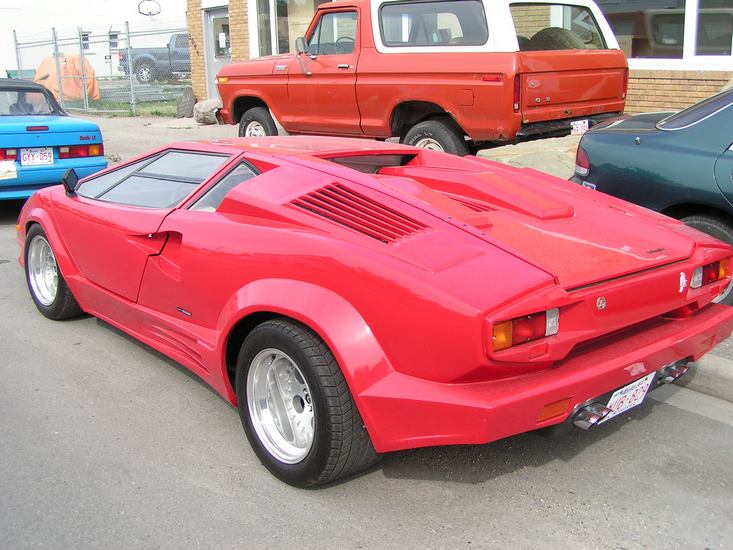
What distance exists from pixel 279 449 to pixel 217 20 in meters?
15.0

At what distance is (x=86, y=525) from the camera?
296 cm

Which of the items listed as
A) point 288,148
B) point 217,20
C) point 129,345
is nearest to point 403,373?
point 288,148

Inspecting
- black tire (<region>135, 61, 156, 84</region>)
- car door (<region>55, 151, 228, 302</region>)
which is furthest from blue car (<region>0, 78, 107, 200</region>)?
black tire (<region>135, 61, 156, 84</region>)

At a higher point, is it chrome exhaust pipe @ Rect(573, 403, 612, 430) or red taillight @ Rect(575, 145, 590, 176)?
red taillight @ Rect(575, 145, 590, 176)

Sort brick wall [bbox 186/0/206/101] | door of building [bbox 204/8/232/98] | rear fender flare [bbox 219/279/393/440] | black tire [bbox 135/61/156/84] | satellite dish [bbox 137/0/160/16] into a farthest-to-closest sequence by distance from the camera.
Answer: satellite dish [bbox 137/0/160/16] < black tire [bbox 135/61/156/84] < brick wall [bbox 186/0/206/101] < door of building [bbox 204/8/232/98] < rear fender flare [bbox 219/279/393/440]

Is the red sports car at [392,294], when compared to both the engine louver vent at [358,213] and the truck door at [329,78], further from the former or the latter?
the truck door at [329,78]

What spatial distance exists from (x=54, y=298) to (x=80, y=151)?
3909mm

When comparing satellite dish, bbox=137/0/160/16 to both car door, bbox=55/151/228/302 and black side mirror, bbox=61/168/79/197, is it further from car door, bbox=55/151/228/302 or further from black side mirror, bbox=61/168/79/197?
car door, bbox=55/151/228/302

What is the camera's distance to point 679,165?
5.01 meters

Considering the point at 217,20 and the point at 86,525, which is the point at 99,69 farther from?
the point at 86,525

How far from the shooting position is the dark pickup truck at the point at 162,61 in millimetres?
25484

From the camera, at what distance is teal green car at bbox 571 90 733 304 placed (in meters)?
4.87

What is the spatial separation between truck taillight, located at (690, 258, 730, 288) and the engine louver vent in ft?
4.15

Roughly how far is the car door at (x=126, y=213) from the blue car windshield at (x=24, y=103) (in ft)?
15.2
